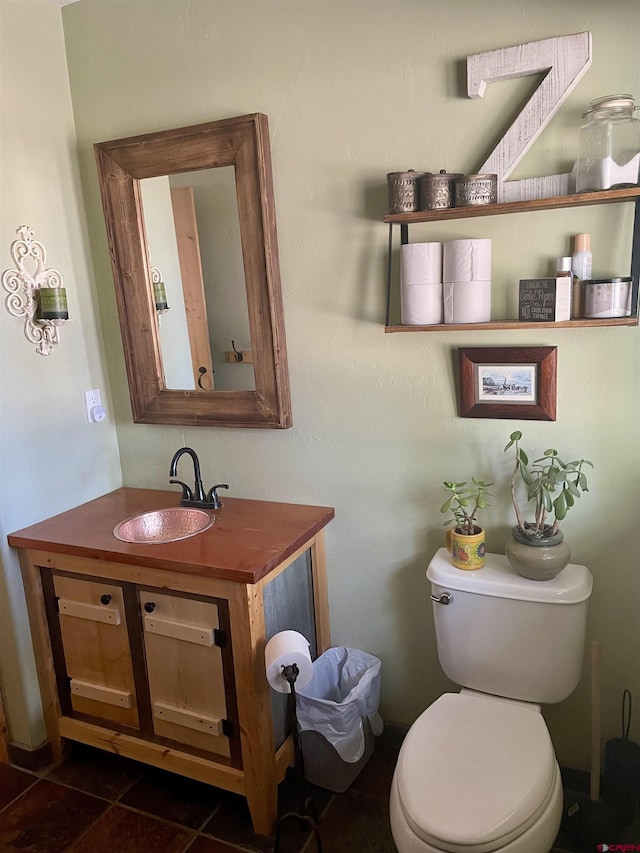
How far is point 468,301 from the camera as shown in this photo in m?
Answer: 1.62

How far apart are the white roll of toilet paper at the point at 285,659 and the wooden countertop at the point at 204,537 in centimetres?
18

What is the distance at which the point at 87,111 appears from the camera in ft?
6.93

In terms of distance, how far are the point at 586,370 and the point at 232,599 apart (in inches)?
44.1

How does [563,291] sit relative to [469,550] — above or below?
above

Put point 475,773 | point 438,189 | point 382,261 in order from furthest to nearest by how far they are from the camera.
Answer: point 382,261
point 438,189
point 475,773

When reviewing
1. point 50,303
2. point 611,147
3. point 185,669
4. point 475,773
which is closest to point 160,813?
point 185,669

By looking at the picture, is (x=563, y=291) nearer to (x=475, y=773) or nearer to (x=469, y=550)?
(x=469, y=550)

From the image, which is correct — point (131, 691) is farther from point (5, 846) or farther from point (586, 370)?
point (586, 370)

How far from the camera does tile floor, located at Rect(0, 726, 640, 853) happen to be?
5.65ft

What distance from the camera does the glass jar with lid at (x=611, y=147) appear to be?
4.66 feet

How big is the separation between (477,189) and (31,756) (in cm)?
224

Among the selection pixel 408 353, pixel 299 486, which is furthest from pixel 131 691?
pixel 408 353

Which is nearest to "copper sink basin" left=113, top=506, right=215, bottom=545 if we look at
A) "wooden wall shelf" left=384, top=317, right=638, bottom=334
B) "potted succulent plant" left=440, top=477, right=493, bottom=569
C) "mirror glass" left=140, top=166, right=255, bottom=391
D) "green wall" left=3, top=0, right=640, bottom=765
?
"green wall" left=3, top=0, right=640, bottom=765

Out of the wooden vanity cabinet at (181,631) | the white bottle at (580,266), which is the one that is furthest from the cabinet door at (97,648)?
the white bottle at (580,266)
